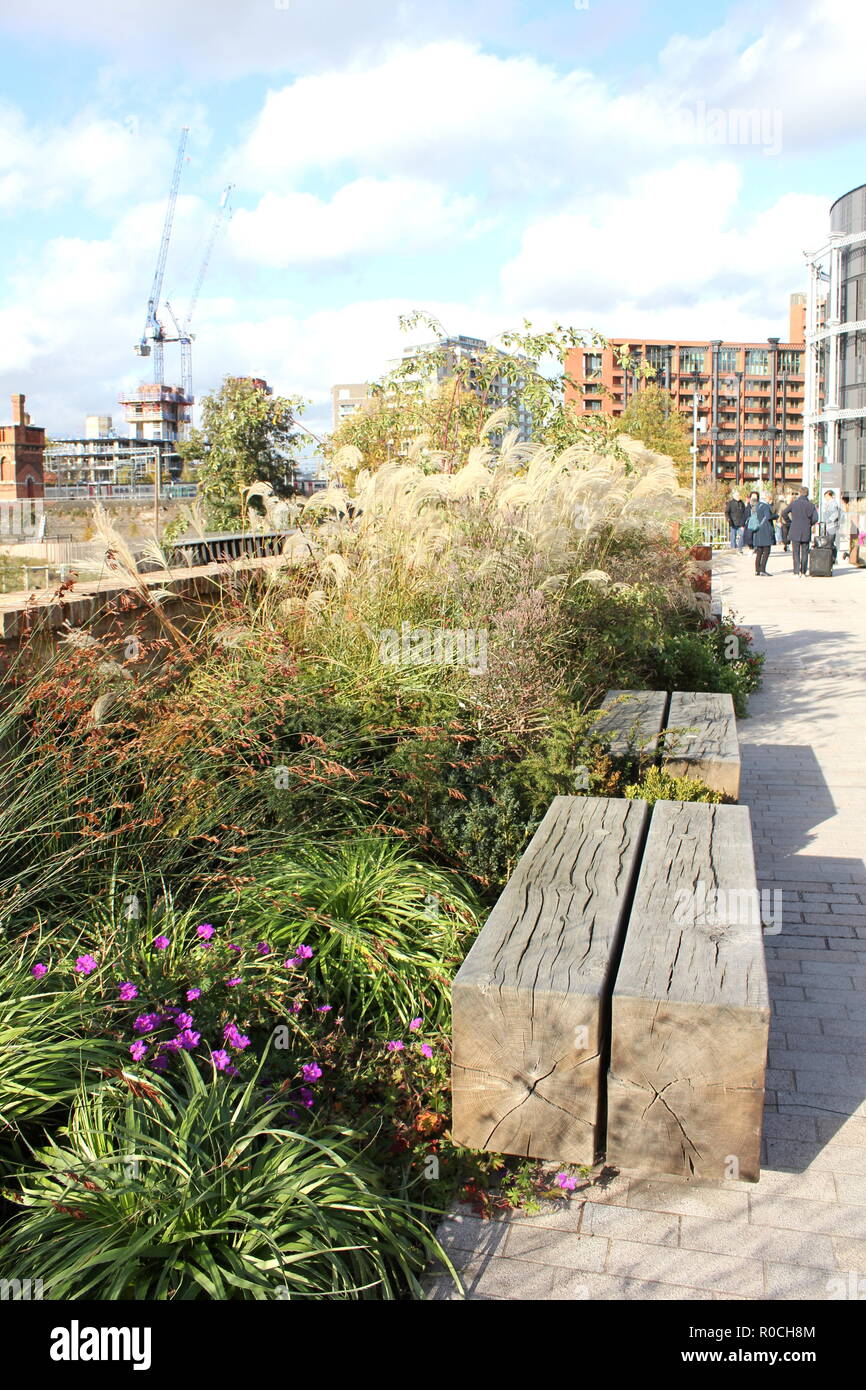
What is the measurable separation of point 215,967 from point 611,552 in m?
5.86

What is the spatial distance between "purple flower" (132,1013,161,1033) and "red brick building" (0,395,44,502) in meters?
67.9

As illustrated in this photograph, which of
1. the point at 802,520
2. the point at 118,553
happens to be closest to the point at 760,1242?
the point at 118,553

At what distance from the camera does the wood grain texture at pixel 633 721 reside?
504 centimetres

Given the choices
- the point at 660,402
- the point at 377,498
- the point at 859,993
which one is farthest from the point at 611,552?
the point at 660,402

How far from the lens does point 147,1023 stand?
2.76m

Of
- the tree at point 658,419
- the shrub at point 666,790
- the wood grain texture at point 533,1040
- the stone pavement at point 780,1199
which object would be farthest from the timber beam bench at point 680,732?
the tree at point 658,419

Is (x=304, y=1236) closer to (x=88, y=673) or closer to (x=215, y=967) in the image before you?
(x=215, y=967)

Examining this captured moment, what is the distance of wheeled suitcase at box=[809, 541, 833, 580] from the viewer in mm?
19719

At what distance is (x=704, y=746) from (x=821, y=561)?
52.4 ft

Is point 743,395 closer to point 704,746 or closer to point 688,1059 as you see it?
point 704,746

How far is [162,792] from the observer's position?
368cm

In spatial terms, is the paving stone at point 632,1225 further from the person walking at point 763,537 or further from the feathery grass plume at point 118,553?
the person walking at point 763,537

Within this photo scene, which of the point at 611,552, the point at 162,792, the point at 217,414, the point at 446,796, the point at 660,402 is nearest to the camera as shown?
the point at 162,792
